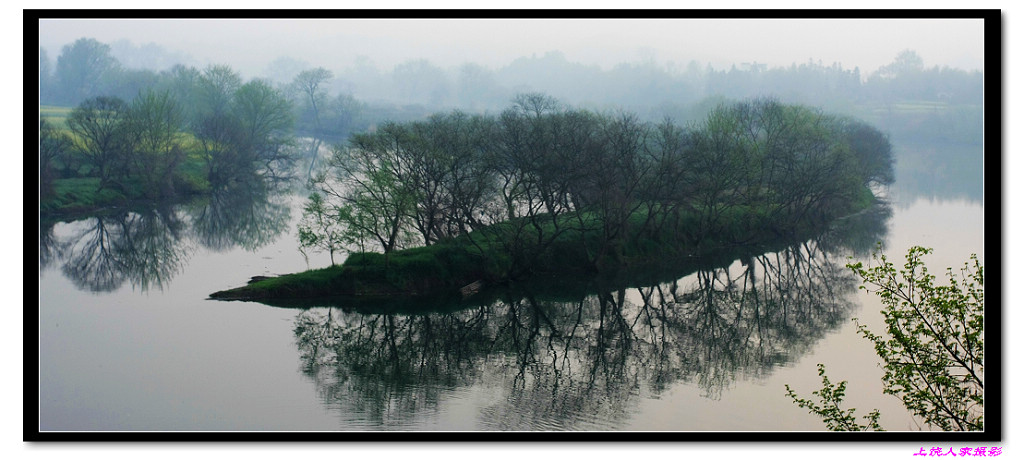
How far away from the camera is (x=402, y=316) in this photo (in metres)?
34.8

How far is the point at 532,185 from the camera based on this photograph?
42.0 meters

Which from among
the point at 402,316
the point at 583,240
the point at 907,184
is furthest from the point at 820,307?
the point at 907,184

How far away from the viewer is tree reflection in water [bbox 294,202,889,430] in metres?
24.0

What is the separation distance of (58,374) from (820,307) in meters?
27.7

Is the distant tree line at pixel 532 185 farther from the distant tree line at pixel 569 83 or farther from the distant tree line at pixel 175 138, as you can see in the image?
the distant tree line at pixel 175 138

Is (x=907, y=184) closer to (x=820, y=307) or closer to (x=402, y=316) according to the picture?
(x=820, y=307)

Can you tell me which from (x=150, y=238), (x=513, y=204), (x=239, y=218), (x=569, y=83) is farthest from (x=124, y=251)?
(x=569, y=83)

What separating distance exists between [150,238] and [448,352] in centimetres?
2998

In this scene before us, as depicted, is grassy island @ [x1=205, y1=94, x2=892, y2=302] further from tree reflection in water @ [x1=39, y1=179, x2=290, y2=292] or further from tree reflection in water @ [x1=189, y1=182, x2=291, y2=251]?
tree reflection in water @ [x1=189, y1=182, x2=291, y2=251]

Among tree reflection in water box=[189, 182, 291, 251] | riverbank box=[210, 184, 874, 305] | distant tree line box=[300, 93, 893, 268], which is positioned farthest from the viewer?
tree reflection in water box=[189, 182, 291, 251]

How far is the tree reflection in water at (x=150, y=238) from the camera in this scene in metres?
42.3

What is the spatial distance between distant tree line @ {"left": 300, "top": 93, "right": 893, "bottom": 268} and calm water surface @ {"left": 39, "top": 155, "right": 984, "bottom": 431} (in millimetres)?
4224

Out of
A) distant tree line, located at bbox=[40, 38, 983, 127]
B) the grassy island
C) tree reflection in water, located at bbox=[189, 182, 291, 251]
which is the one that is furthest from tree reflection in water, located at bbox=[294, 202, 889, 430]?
tree reflection in water, located at bbox=[189, 182, 291, 251]

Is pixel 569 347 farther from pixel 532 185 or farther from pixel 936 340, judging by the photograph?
pixel 936 340
